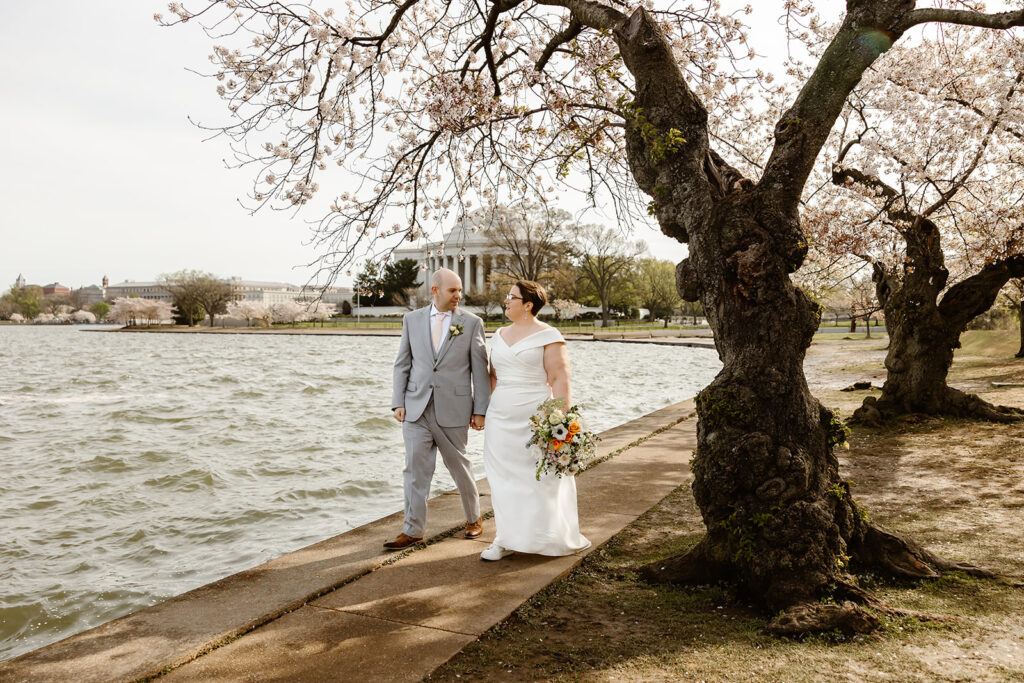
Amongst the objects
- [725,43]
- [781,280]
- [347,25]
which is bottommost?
[781,280]

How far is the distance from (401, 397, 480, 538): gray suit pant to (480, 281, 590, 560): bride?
Answer: 0.37 meters

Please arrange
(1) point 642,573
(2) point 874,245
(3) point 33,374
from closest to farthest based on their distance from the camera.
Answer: (1) point 642,573 → (2) point 874,245 → (3) point 33,374

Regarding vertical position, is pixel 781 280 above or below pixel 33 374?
above

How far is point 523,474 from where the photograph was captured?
5262 mm

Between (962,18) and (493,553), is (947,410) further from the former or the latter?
(493,553)

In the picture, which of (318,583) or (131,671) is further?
(318,583)

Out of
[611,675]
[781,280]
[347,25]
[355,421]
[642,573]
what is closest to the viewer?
[611,675]

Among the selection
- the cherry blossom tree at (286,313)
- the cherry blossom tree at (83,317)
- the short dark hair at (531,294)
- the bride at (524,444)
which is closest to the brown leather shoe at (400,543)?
the bride at (524,444)

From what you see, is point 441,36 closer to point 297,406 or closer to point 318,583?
point 318,583

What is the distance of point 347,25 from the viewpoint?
8258 millimetres

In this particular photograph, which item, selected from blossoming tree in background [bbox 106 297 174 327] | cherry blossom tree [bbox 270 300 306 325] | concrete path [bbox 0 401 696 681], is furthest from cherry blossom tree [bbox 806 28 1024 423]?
blossoming tree in background [bbox 106 297 174 327]

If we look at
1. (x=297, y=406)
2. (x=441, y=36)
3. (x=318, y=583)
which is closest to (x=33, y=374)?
(x=297, y=406)

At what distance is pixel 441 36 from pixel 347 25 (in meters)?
1.51

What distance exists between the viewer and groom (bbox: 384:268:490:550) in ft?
18.7
